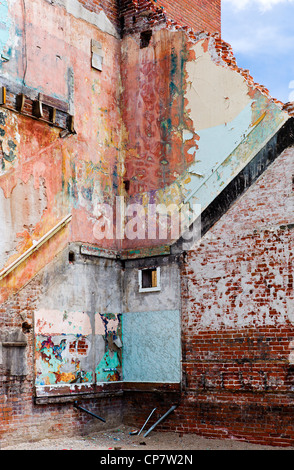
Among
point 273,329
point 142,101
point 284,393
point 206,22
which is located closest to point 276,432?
point 284,393

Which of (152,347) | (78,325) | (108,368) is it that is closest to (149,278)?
(152,347)

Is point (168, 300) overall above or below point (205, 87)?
below

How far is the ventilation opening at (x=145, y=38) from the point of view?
12016mm

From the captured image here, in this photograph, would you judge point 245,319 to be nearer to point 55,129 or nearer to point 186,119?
point 186,119

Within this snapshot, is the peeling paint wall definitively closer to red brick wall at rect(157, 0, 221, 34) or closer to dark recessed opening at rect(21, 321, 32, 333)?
dark recessed opening at rect(21, 321, 32, 333)

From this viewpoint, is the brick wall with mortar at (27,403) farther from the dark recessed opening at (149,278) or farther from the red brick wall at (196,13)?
the red brick wall at (196,13)

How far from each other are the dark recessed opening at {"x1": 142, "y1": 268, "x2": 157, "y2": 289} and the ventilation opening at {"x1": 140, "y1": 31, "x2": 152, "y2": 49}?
440 centimetres

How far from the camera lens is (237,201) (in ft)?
33.9

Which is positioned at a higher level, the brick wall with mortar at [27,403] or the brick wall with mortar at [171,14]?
the brick wall with mortar at [171,14]

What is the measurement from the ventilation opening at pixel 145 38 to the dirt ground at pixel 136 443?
728 cm

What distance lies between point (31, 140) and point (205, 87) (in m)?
3.32

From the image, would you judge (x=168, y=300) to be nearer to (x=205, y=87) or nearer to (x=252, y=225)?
(x=252, y=225)

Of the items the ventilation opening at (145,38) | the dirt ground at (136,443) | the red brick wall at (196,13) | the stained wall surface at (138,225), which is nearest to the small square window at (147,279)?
the stained wall surface at (138,225)

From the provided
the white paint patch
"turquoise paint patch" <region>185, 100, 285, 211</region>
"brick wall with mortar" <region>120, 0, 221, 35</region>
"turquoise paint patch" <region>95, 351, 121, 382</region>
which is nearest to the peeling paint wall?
"brick wall with mortar" <region>120, 0, 221, 35</region>
